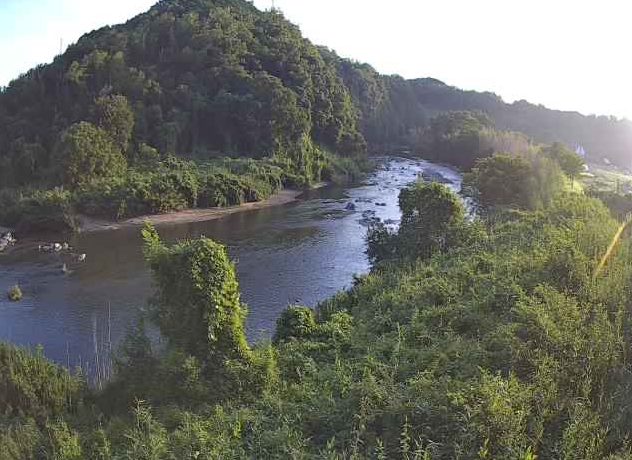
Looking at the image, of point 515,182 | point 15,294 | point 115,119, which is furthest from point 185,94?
point 15,294

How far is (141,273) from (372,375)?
23.2 metres

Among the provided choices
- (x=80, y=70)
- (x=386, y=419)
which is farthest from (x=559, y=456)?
(x=80, y=70)

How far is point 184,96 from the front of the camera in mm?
69000

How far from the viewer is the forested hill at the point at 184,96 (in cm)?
5747

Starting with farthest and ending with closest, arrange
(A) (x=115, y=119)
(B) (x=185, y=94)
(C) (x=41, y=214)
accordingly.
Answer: (B) (x=185, y=94) < (A) (x=115, y=119) < (C) (x=41, y=214)

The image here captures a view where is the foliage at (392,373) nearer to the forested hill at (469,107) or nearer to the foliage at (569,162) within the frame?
the foliage at (569,162)

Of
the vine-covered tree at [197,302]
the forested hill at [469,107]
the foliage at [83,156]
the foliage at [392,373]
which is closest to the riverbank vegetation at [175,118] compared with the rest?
the foliage at [83,156]

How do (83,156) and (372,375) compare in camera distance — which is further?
(83,156)

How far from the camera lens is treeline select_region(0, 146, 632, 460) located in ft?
31.6

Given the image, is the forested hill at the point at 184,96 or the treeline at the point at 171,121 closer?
the treeline at the point at 171,121

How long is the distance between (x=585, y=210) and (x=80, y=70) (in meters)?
56.3

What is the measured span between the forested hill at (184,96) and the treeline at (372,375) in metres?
39.1

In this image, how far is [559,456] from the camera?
335 inches

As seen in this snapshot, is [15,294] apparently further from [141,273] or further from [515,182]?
[515,182]
